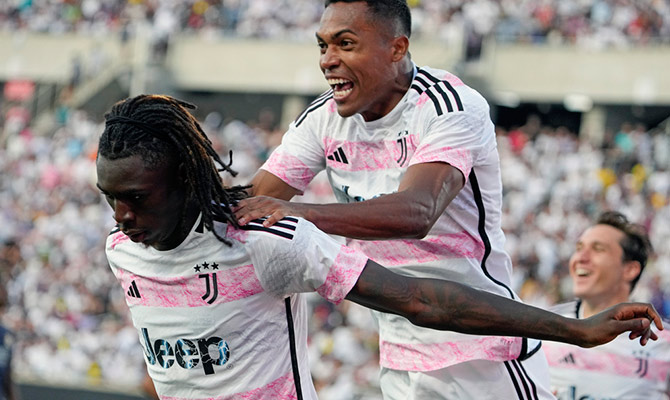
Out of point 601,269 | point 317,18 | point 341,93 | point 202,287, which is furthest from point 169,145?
point 317,18

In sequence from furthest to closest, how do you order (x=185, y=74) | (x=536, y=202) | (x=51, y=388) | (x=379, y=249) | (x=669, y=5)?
(x=185, y=74) < (x=669, y=5) < (x=536, y=202) < (x=51, y=388) < (x=379, y=249)

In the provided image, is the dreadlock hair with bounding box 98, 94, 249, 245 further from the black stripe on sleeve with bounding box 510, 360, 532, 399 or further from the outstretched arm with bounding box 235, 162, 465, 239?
the black stripe on sleeve with bounding box 510, 360, 532, 399

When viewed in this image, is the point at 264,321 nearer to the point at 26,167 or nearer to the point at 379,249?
the point at 379,249

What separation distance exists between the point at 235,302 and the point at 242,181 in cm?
1528

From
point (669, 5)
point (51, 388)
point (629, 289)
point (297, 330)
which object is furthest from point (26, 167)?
point (297, 330)

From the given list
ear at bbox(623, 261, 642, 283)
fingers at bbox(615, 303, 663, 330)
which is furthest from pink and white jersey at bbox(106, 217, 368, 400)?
ear at bbox(623, 261, 642, 283)

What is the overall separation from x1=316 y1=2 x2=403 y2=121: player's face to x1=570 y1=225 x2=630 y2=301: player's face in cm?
227

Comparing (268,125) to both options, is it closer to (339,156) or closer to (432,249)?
(339,156)

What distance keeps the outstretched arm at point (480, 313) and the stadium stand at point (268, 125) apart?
865 centimetres

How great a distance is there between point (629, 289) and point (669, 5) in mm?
18817

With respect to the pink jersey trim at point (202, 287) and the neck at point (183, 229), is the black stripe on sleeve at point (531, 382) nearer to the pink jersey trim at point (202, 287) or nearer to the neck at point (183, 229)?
the pink jersey trim at point (202, 287)

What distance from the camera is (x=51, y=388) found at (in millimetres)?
12906

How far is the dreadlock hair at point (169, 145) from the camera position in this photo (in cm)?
340

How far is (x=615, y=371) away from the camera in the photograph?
19.1 ft
